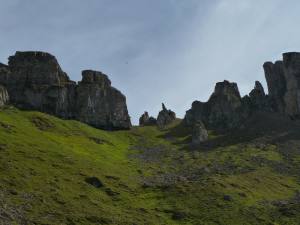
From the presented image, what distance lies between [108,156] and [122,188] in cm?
4096

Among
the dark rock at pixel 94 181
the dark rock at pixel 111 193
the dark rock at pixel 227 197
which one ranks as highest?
the dark rock at pixel 94 181

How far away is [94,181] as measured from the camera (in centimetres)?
14025

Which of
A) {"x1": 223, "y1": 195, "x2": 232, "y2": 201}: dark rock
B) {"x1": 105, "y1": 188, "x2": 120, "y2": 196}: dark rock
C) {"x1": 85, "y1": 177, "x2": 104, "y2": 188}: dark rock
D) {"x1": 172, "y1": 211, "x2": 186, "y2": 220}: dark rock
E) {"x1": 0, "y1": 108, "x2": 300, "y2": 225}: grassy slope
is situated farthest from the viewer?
{"x1": 85, "y1": 177, "x2": 104, "y2": 188}: dark rock

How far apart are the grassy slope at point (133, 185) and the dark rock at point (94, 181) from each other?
149 centimetres

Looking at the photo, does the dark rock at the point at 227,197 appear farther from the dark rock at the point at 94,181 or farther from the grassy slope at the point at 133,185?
the dark rock at the point at 94,181

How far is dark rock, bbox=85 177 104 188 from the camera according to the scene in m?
139

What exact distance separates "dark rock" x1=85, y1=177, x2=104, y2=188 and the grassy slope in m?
1.49

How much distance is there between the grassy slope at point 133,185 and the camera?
11706 centimetres

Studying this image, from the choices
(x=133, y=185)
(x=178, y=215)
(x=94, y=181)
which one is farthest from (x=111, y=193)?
(x=178, y=215)

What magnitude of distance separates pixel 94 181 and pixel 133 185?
1066cm

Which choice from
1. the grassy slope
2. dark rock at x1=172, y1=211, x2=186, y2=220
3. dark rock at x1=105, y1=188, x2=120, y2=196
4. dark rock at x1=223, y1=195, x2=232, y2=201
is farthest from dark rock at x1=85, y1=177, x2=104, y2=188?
dark rock at x1=223, y1=195, x2=232, y2=201

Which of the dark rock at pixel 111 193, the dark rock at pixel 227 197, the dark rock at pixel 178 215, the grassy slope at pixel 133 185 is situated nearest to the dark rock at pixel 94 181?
the grassy slope at pixel 133 185

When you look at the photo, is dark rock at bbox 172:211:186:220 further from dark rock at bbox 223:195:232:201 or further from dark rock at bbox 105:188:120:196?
dark rock at bbox 105:188:120:196

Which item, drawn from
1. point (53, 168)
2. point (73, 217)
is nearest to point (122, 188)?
point (53, 168)
